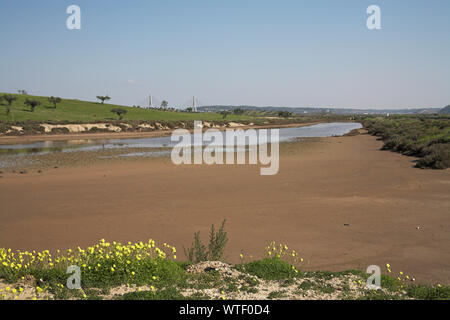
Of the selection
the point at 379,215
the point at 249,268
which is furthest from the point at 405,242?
the point at 249,268

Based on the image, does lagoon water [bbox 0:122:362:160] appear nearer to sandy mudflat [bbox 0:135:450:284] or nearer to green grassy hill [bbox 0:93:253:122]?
sandy mudflat [bbox 0:135:450:284]

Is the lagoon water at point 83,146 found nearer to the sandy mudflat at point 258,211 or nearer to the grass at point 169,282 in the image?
the sandy mudflat at point 258,211

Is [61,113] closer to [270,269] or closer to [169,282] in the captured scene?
[169,282]

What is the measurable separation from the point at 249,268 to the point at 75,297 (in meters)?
2.95

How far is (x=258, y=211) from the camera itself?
1191 centimetres

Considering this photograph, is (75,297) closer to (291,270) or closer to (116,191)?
(291,270)

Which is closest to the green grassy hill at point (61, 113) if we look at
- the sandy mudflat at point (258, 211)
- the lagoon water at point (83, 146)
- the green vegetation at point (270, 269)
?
the lagoon water at point (83, 146)

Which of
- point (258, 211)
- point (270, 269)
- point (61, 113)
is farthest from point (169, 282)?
point (61, 113)

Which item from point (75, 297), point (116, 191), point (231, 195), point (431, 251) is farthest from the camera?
point (116, 191)

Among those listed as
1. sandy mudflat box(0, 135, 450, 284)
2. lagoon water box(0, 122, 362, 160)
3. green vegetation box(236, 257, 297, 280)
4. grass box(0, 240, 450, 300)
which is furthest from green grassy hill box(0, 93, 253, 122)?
green vegetation box(236, 257, 297, 280)

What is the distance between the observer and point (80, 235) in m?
9.60

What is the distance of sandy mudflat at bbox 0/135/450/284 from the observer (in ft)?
28.1

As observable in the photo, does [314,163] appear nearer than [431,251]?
No

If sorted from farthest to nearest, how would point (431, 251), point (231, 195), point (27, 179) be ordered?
1. point (27, 179)
2. point (231, 195)
3. point (431, 251)
